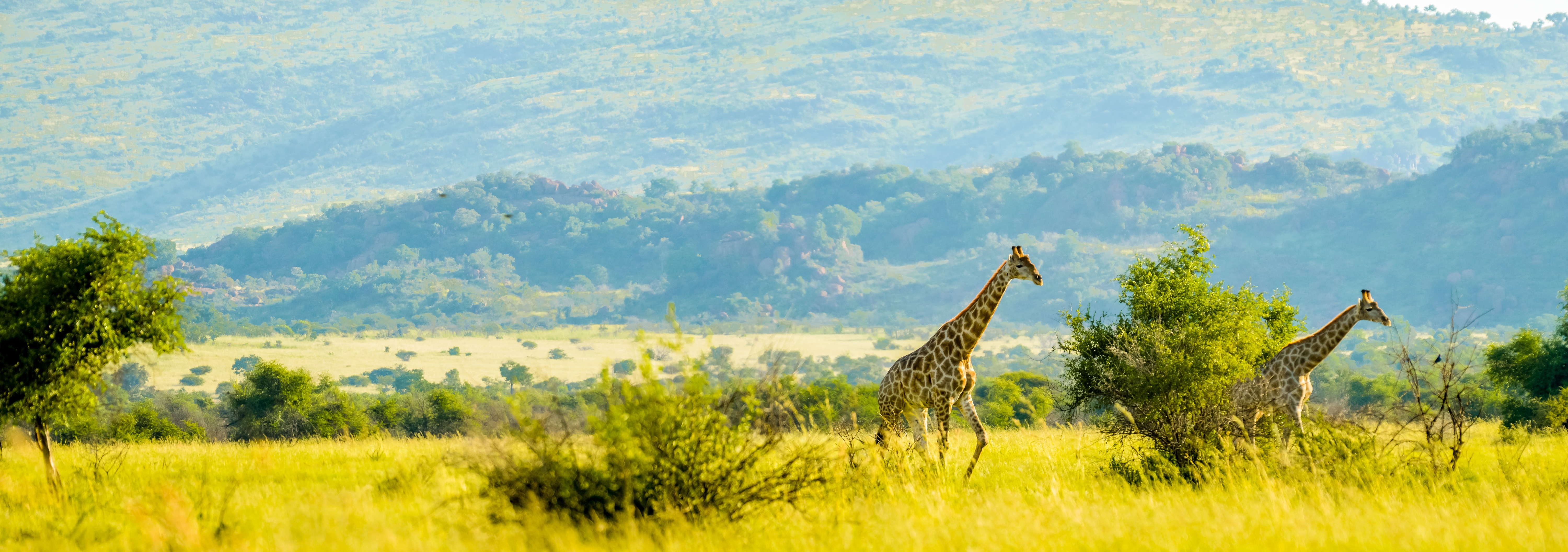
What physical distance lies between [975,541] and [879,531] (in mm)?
804

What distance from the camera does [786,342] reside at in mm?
9703

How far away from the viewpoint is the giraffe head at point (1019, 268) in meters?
16.0

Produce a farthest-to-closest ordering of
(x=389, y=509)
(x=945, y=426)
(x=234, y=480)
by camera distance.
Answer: (x=945, y=426), (x=234, y=480), (x=389, y=509)

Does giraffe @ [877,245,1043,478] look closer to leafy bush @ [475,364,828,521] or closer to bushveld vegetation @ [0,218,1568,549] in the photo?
bushveld vegetation @ [0,218,1568,549]

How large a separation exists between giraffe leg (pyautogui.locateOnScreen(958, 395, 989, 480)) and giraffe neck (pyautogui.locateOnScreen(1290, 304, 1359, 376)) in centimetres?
602

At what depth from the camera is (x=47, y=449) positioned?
13805 millimetres

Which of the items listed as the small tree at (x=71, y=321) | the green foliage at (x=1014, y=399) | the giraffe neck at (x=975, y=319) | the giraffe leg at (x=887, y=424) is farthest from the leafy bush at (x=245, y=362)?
the giraffe neck at (x=975, y=319)

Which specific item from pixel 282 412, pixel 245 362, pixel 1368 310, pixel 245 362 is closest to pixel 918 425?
pixel 1368 310

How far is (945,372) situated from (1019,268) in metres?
1.90

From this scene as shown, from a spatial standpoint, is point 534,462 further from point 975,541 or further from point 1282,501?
point 1282,501

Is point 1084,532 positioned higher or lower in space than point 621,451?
lower

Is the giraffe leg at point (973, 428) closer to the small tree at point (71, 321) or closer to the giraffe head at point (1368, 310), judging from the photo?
the giraffe head at point (1368, 310)

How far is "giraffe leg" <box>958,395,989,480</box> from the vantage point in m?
14.8

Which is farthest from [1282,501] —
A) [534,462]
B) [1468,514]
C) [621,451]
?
[534,462]
